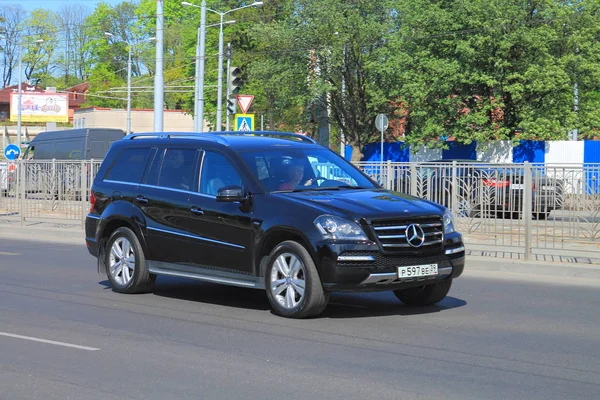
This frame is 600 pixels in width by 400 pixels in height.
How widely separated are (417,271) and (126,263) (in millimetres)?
3797

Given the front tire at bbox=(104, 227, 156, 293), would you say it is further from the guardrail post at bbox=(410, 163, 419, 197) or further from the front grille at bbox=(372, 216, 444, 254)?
the guardrail post at bbox=(410, 163, 419, 197)

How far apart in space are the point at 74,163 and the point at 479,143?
71.2 feet

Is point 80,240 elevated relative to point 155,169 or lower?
lower

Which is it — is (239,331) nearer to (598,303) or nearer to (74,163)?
(598,303)

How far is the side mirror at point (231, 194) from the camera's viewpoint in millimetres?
9820

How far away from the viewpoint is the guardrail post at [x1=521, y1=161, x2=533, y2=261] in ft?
48.3

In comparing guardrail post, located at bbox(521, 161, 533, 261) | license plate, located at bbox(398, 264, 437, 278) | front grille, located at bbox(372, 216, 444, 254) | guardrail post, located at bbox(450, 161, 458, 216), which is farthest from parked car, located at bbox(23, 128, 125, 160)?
license plate, located at bbox(398, 264, 437, 278)

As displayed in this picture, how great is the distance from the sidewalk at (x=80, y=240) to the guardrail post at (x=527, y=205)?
0.74ft

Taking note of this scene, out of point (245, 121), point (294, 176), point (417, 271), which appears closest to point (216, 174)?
point (294, 176)

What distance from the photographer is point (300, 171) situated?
1028 centimetres

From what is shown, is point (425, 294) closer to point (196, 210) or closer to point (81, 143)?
point (196, 210)

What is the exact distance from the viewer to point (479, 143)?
129 feet

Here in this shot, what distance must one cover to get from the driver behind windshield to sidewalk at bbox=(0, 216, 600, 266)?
5.20m

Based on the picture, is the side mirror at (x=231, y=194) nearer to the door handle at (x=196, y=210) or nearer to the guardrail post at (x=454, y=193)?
the door handle at (x=196, y=210)
